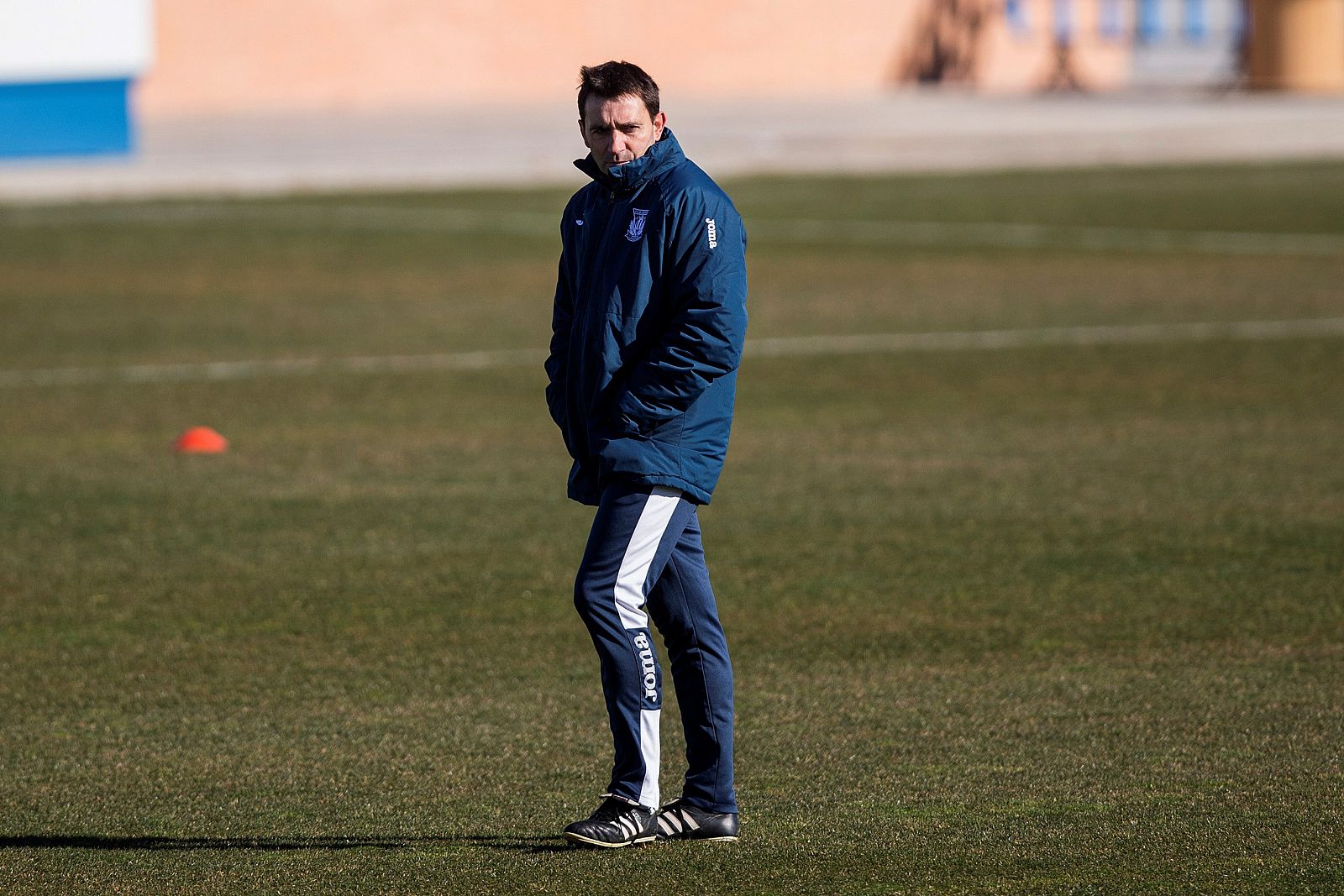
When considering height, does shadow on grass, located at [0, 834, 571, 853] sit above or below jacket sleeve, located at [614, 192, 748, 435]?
below

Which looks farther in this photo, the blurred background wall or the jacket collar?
the blurred background wall

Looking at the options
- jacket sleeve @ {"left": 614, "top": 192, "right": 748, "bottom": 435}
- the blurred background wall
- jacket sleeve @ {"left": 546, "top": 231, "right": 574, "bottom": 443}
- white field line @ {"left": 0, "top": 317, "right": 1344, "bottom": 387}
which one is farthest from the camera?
the blurred background wall

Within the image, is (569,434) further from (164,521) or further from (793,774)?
(164,521)

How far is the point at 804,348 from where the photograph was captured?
1587cm

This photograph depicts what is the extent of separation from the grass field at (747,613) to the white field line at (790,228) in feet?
13.7

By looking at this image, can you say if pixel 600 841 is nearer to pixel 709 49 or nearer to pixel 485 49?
pixel 485 49

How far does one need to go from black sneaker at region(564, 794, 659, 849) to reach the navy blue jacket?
0.82 metres

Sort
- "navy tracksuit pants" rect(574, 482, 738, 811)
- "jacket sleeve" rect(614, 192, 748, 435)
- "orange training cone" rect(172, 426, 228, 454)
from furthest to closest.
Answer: "orange training cone" rect(172, 426, 228, 454) < "navy tracksuit pants" rect(574, 482, 738, 811) < "jacket sleeve" rect(614, 192, 748, 435)

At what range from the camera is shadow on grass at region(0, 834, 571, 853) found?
573 centimetres

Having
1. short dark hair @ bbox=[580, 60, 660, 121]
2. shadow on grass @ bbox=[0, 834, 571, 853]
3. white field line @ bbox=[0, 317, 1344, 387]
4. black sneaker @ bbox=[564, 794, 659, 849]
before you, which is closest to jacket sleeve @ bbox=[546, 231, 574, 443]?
short dark hair @ bbox=[580, 60, 660, 121]

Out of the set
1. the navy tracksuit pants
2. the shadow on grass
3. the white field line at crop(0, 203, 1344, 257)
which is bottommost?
the white field line at crop(0, 203, 1344, 257)

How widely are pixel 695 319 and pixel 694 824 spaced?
133cm

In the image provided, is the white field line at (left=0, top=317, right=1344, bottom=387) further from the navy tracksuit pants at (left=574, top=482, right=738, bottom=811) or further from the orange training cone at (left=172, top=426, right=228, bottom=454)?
the navy tracksuit pants at (left=574, top=482, right=738, bottom=811)

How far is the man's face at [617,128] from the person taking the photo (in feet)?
17.7
